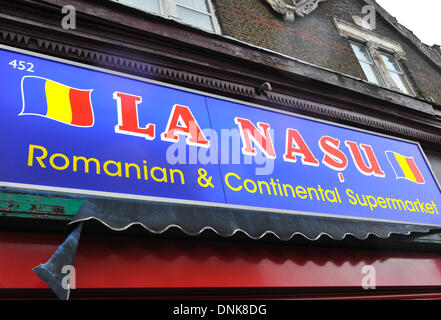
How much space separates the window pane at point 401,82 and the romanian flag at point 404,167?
3.73 meters

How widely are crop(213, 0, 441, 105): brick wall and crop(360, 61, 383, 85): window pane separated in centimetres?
42

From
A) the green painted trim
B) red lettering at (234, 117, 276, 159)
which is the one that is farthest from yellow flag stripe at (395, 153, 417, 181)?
the green painted trim

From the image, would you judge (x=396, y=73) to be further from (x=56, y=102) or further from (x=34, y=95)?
(x=34, y=95)

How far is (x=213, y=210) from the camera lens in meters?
3.66

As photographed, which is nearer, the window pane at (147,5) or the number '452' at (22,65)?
the number '452' at (22,65)

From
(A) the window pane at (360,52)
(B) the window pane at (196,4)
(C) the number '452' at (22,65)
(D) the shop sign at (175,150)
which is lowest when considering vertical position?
(D) the shop sign at (175,150)

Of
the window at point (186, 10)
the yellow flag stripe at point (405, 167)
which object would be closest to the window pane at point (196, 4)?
the window at point (186, 10)

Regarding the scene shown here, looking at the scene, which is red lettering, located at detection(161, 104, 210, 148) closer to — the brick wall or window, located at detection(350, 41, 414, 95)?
the brick wall

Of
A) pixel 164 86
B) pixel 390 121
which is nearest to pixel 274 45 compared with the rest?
pixel 390 121

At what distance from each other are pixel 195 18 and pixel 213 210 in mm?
4458

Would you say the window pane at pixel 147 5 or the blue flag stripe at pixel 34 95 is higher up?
the window pane at pixel 147 5

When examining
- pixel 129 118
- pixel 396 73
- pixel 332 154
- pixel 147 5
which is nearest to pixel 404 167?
pixel 332 154

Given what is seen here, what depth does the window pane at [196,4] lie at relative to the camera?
22.2ft

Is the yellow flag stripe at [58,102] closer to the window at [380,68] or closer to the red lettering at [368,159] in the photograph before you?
the red lettering at [368,159]
